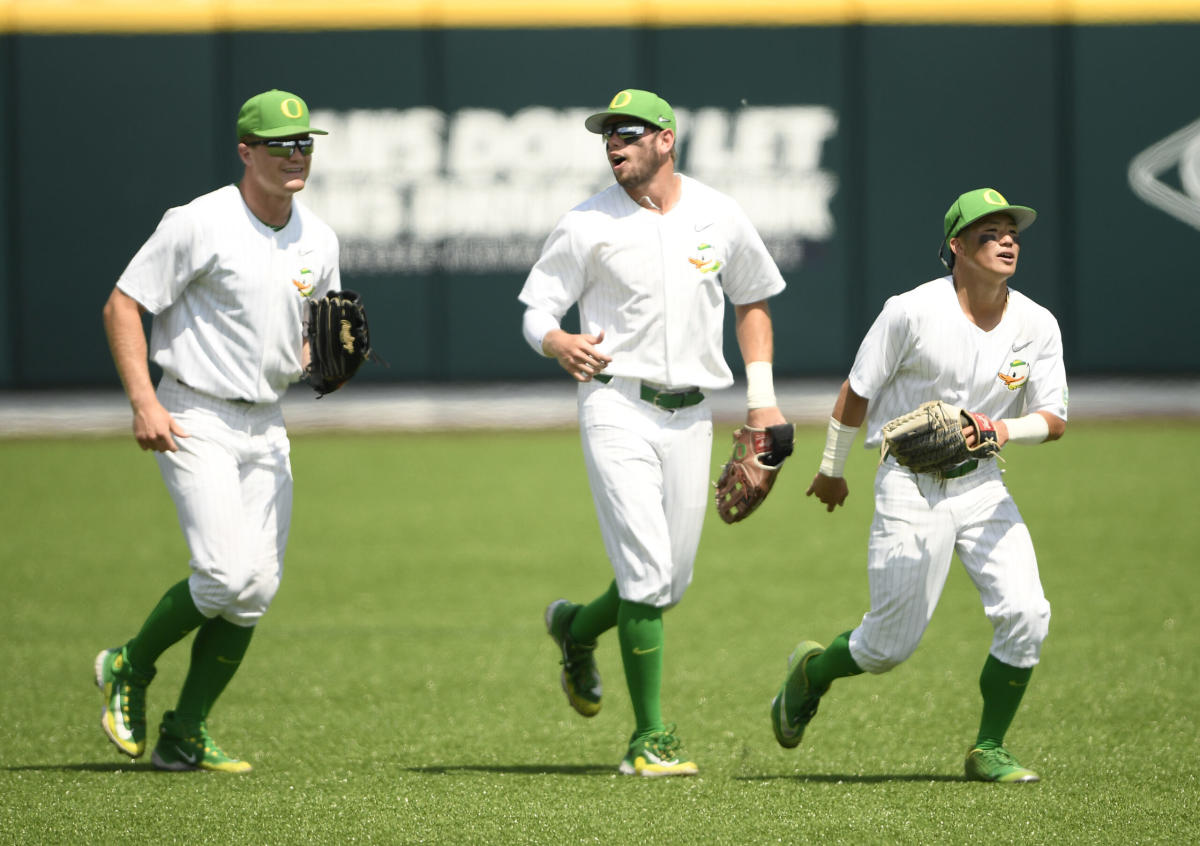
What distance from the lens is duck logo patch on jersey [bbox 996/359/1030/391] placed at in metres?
5.33

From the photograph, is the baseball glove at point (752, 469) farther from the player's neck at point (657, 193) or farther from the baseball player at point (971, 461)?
the player's neck at point (657, 193)

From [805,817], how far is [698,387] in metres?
1.54

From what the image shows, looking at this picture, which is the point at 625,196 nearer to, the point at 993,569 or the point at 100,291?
the point at 993,569

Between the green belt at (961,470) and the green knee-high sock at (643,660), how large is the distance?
1.09 metres

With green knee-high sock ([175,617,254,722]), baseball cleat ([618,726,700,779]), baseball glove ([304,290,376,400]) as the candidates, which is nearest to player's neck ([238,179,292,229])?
baseball glove ([304,290,376,400])

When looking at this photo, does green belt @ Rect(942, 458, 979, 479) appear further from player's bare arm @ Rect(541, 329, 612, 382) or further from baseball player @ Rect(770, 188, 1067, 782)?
player's bare arm @ Rect(541, 329, 612, 382)

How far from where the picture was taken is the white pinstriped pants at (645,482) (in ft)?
18.2

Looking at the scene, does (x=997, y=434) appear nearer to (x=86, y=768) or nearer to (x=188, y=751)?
(x=188, y=751)

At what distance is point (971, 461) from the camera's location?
209 inches

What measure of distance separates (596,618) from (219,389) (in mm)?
1623

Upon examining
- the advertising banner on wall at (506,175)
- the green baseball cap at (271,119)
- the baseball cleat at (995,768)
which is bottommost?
the baseball cleat at (995,768)

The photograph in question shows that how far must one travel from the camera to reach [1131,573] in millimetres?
9641

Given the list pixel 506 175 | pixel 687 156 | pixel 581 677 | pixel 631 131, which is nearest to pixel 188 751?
pixel 581 677

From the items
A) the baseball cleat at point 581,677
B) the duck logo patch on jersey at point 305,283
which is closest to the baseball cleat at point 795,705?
the baseball cleat at point 581,677
